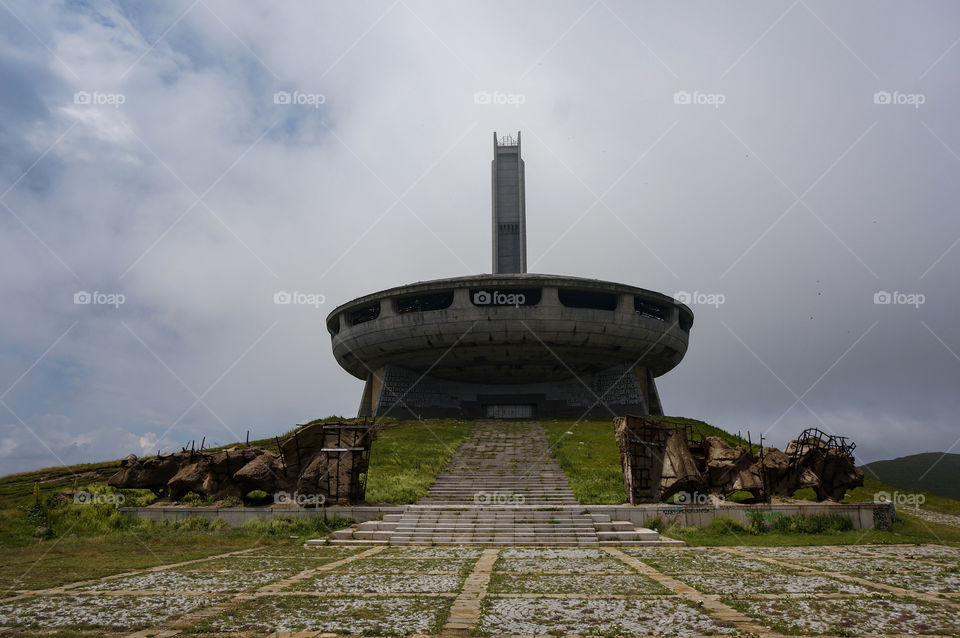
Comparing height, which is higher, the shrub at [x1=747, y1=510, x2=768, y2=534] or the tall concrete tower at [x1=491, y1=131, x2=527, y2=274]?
the tall concrete tower at [x1=491, y1=131, x2=527, y2=274]

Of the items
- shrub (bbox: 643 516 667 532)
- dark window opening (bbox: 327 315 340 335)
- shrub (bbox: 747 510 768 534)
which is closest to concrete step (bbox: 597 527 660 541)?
shrub (bbox: 643 516 667 532)

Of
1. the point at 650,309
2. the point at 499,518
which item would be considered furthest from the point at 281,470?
the point at 650,309

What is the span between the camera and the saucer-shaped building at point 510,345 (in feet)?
131

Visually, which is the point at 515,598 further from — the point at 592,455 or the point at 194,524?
the point at 592,455

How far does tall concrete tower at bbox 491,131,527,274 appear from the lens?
→ 5791 centimetres

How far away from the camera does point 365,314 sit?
45.0 metres

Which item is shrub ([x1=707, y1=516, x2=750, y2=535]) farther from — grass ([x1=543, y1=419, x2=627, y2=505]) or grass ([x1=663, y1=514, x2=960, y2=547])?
grass ([x1=543, y1=419, x2=627, y2=505])

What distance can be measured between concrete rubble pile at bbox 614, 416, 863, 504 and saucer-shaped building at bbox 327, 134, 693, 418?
2083 centimetres

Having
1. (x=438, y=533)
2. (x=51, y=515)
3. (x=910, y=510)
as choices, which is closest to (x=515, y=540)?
(x=438, y=533)

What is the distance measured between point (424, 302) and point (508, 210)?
2006cm

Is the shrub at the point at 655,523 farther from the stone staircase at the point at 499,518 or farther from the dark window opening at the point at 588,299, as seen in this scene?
the dark window opening at the point at 588,299

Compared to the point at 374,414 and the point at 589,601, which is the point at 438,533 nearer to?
the point at 589,601

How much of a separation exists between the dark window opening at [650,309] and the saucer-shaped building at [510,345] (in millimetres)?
71

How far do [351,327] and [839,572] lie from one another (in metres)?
38.1
